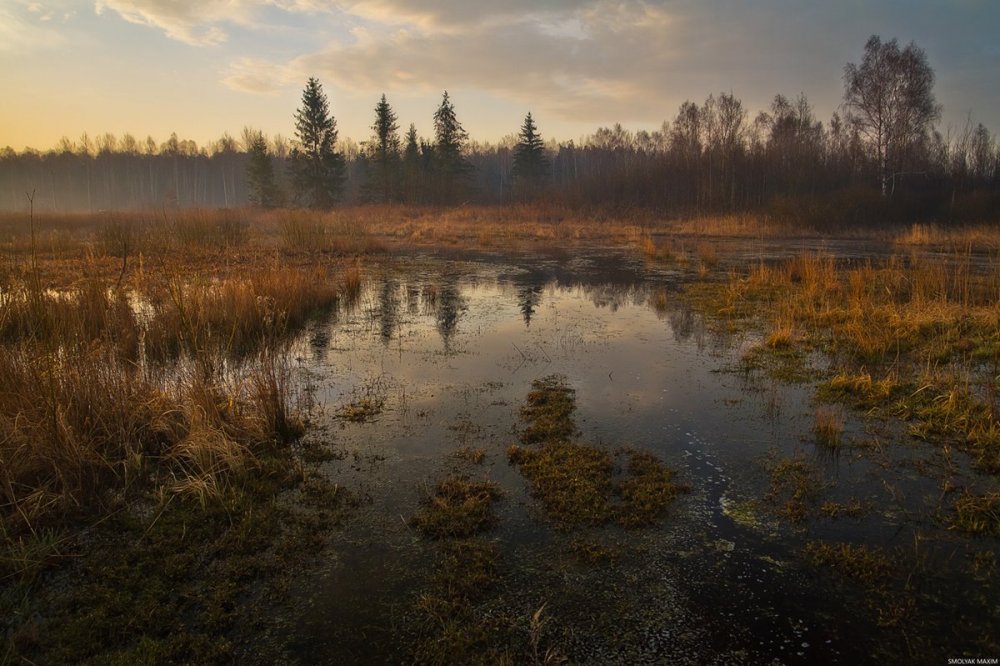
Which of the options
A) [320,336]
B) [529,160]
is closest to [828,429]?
[320,336]

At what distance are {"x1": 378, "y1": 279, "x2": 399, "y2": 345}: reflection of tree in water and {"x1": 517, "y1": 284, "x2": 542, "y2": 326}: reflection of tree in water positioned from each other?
2354 millimetres

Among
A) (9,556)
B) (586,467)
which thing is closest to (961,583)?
(586,467)

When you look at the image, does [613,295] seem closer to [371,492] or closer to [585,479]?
[585,479]

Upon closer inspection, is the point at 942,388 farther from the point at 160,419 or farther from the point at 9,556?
the point at 9,556

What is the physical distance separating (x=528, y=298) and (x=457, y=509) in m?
8.59

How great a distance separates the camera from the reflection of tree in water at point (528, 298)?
10.5 meters

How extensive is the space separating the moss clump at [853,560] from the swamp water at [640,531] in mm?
60

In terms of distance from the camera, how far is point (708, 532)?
3678 mm

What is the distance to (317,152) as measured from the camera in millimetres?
45906

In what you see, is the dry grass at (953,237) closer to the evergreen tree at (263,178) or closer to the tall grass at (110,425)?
the tall grass at (110,425)

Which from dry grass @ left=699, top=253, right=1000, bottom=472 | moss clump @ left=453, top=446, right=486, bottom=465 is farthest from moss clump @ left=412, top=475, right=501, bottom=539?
dry grass @ left=699, top=253, right=1000, bottom=472

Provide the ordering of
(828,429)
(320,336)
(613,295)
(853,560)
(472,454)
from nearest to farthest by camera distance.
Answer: (853,560) → (472,454) → (828,429) → (320,336) → (613,295)

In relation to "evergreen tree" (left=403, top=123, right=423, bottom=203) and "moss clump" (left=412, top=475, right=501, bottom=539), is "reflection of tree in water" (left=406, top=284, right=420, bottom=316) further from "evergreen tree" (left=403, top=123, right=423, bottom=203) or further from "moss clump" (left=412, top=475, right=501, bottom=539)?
"evergreen tree" (left=403, top=123, right=423, bottom=203)

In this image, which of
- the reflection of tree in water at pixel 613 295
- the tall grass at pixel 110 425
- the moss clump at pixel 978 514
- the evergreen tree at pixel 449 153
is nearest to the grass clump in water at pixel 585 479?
the moss clump at pixel 978 514
